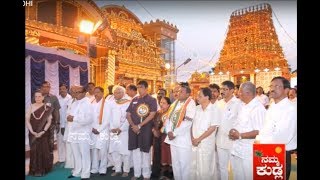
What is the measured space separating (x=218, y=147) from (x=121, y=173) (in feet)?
5.23

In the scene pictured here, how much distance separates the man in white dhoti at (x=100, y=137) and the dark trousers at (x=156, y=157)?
2.40 ft

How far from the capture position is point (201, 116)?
163 inches

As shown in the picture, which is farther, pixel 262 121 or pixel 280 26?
pixel 280 26

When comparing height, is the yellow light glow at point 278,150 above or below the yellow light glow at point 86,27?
below

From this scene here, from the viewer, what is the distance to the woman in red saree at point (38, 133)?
4949 mm

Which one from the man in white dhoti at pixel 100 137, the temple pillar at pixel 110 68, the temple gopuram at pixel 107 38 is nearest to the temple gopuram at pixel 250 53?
the temple gopuram at pixel 107 38

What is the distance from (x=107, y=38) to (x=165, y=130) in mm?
4947

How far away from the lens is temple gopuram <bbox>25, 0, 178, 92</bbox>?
7.46 m

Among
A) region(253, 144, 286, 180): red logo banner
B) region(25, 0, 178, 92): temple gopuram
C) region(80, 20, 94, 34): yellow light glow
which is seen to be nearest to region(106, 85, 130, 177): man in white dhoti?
region(253, 144, 286, 180): red logo banner

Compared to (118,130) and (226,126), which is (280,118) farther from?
(118,130)

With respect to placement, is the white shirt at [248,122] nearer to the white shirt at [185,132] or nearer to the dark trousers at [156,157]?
the white shirt at [185,132]

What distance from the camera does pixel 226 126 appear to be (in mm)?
4203
